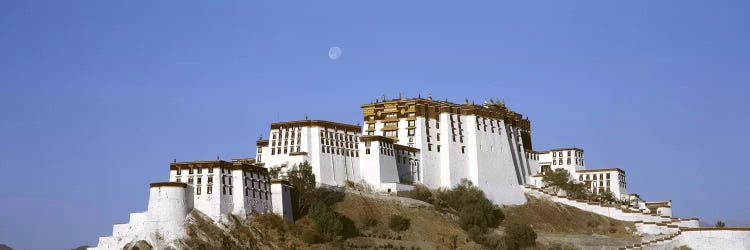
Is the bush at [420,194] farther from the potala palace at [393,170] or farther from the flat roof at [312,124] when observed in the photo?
the flat roof at [312,124]

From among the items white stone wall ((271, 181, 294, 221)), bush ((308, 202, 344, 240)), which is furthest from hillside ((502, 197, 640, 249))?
white stone wall ((271, 181, 294, 221))

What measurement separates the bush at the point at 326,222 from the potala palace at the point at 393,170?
8.37 ft

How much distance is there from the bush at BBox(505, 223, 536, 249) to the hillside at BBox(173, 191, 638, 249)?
3.60ft

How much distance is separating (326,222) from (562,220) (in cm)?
3371

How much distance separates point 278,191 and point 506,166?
124 ft

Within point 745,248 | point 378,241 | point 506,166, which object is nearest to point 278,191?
point 378,241

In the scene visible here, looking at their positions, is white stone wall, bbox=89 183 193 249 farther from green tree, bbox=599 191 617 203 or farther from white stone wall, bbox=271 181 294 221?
green tree, bbox=599 191 617 203

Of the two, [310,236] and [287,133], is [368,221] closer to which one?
[310,236]

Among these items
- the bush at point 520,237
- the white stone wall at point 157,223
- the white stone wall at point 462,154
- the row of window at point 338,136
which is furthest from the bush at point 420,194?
the white stone wall at point 157,223

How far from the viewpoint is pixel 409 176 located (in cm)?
11469

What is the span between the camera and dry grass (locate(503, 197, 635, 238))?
114 meters

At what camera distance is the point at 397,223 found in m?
99.8

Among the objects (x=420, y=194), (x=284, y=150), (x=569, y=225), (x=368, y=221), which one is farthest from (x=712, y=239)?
(x=284, y=150)

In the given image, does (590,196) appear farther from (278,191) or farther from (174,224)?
(174,224)
